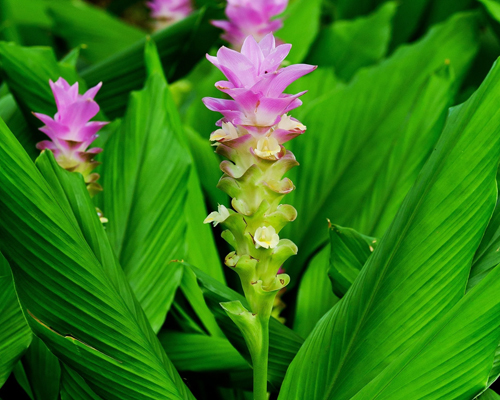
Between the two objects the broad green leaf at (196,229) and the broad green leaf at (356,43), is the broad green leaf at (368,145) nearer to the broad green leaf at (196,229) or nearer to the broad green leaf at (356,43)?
the broad green leaf at (196,229)

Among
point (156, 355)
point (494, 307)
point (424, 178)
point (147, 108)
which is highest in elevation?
point (147, 108)

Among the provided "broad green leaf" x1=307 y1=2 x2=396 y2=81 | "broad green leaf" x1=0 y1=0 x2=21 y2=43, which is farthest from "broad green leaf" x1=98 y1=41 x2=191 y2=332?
"broad green leaf" x1=0 y1=0 x2=21 y2=43

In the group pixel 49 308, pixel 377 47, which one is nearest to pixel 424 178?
pixel 49 308

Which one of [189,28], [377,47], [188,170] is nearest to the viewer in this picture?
[188,170]

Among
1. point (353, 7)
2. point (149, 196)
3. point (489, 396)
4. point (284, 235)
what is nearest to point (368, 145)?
point (284, 235)

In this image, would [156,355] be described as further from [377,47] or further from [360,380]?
[377,47]

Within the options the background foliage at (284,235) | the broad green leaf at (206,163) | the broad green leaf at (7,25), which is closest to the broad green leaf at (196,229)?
the background foliage at (284,235)
